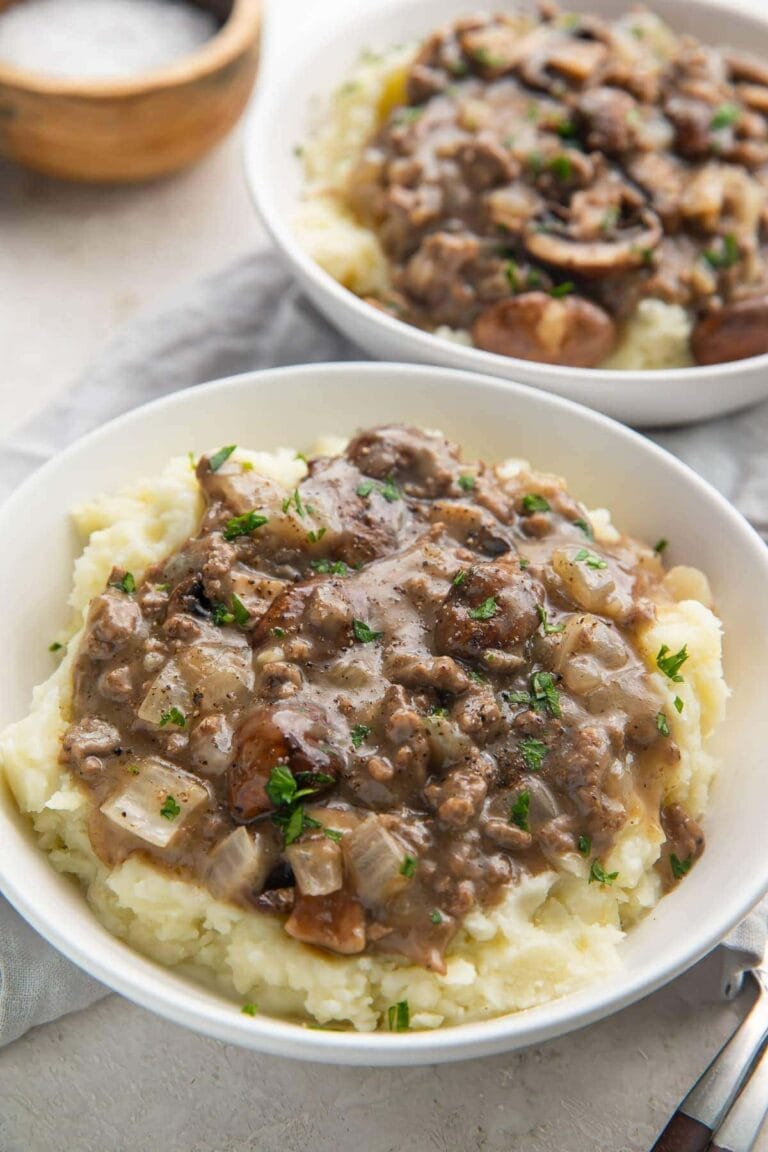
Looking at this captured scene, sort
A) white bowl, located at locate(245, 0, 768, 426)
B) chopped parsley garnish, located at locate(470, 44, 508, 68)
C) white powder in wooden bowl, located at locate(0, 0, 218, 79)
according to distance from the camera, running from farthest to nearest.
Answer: white powder in wooden bowl, located at locate(0, 0, 218, 79) < chopped parsley garnish, located at locate(470, 44, 508, 68) < white bowl, located at locate(245, 0, 768, 426)

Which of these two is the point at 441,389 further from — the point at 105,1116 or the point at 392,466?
the point at 105,1116

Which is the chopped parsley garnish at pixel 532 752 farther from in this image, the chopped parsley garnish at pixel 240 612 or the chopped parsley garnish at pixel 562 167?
the chopped parsley garnish at pixel 562 167

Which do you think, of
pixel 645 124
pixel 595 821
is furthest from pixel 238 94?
pixel 595 821

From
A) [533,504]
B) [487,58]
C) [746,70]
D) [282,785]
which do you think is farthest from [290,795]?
[746,70]

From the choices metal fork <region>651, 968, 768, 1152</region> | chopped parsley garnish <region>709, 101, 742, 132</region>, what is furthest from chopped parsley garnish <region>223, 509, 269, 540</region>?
chopped parsley garnish <region>709, 101, 742, 132</region>

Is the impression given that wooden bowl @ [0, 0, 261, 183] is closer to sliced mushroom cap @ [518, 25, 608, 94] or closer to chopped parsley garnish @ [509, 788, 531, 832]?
sliced mushroom cap @ [518, 25, 608, 94]

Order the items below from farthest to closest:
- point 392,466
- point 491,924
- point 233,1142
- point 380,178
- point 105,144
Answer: point 105,144
point 380,178
point 392,466
point 233,1142
point 491,924

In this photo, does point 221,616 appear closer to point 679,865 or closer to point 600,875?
point 600,875
